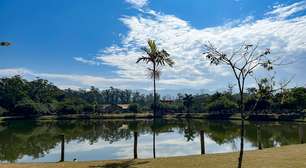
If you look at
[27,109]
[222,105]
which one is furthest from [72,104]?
[222,105]

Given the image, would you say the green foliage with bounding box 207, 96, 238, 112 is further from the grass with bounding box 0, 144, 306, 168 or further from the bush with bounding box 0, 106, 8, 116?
the grass with bounding box 0, 144, 306, 168

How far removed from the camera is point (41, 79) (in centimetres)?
14350

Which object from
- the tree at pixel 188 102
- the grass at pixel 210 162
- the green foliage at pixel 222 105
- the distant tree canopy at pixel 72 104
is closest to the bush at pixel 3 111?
the distant tree canopy at pixel 72 104

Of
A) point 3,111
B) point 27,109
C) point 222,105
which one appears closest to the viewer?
point 222,105

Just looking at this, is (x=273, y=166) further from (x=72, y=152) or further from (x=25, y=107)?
(x=25, y=107)

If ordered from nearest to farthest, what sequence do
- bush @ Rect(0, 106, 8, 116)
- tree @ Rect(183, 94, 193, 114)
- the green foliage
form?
the green foliage
bush @ Rect(0, 106, 8, 116)
tree @ Rect(183, 94, 193, 114)

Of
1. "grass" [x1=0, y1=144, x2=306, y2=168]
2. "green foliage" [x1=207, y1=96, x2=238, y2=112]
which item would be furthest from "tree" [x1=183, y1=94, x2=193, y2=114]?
"grass" [x1=0, y1=144, x2=306, y2=168]

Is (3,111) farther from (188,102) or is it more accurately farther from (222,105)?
(222,105)

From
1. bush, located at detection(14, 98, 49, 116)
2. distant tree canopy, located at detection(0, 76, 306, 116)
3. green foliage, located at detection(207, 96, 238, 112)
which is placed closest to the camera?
distant tree canopy, located at detection(0, 76, 306, 116)

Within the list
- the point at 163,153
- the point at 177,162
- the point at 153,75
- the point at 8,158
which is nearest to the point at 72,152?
the point at 8,158

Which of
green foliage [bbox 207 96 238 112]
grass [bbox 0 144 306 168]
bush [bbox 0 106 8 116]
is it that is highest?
green foliage [bbox 207 96 238 112]

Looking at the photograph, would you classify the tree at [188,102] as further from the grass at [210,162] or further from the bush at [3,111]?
the grass at [210,162]

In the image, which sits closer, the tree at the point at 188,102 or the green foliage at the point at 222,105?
the green foliage at the point at 222,105

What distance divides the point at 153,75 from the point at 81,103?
100 meters
